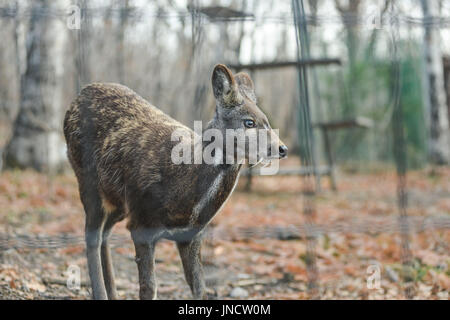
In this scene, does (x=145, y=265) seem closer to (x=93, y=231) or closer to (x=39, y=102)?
(x=93, y=231)

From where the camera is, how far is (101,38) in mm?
11125

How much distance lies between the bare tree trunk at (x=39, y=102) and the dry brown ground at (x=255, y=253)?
395mm

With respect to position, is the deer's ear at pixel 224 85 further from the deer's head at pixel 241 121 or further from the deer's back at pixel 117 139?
the deer's back at pixel 117 139

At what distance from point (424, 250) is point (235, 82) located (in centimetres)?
342

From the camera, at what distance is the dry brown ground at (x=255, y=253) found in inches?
158

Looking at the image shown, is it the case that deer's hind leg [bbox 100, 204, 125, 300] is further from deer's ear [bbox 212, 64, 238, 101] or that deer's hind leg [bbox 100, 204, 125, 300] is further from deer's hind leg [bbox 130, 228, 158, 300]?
deer's ear [bbox 212, 64, 238, 101]

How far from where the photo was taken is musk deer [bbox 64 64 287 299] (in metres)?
2.88

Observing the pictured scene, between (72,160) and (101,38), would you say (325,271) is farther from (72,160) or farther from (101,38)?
(101,38)

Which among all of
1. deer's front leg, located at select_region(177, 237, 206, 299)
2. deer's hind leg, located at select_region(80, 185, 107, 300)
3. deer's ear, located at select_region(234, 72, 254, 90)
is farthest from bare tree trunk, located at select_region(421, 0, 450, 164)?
deer's hind leg, located at select_region(80, 185, 107, 300)

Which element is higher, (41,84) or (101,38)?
(101,38)

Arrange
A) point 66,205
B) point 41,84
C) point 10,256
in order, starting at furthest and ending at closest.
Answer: point 41,84, point 66,205, point 10,256

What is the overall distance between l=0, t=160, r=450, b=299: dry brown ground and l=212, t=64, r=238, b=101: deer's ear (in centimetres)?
97

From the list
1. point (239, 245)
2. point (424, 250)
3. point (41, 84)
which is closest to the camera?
point (424, 250)

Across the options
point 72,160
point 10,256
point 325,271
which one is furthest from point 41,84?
point 325,271
